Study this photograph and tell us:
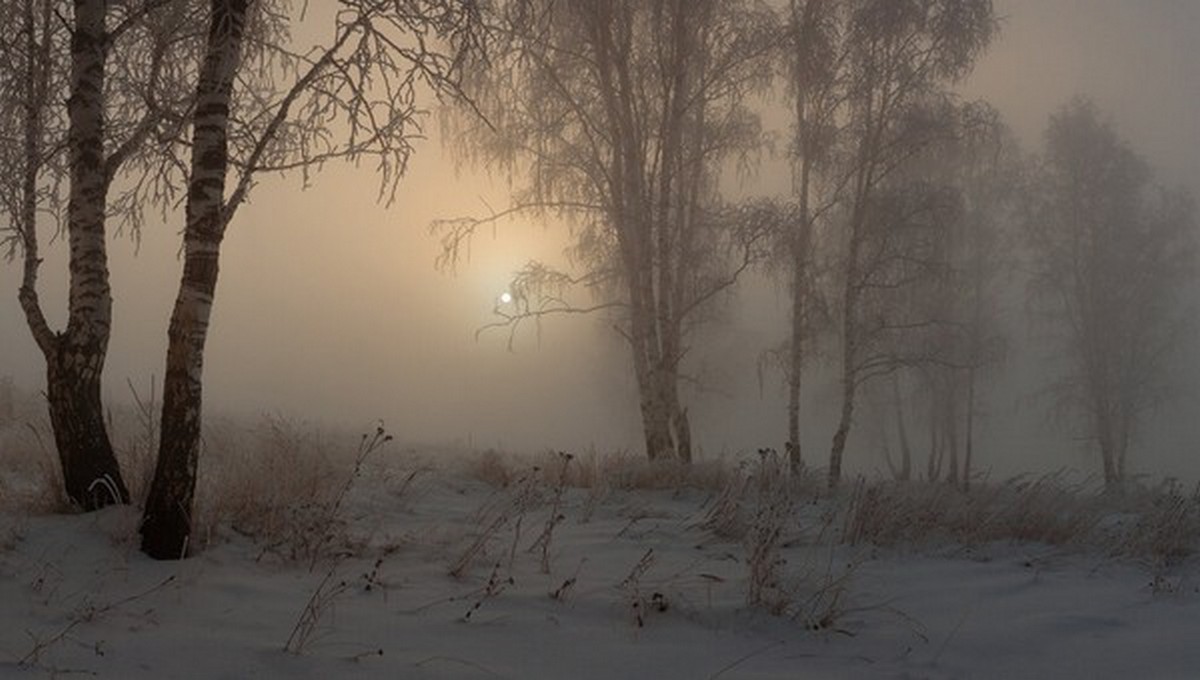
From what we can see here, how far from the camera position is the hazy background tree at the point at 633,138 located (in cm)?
967

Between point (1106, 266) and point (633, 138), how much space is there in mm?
14477

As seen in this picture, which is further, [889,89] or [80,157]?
[889,89]

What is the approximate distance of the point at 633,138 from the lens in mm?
9852

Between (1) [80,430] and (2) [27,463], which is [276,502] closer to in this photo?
(1) [80,430]

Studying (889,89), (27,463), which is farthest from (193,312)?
(889,89)

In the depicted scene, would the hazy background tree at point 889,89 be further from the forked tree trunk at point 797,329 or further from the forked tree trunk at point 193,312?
the forked tree trunk at point 193,312

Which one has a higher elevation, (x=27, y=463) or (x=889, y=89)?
(x=889, y=89)

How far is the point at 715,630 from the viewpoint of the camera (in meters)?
3.41

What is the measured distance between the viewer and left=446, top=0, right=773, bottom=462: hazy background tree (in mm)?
9672

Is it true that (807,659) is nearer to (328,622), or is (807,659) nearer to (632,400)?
(328,622)

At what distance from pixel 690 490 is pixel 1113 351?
16133mm

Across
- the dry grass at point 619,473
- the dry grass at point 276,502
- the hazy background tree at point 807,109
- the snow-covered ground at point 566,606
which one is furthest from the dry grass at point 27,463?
the hazy background tree at point 807,109

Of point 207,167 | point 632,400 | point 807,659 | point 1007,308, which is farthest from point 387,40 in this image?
point 1007,308

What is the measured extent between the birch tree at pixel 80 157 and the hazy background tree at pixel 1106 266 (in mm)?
19191
